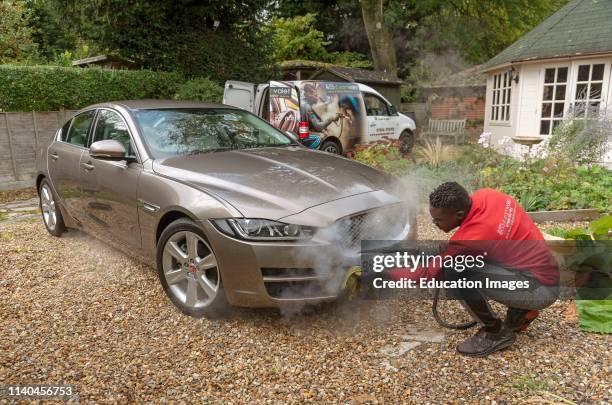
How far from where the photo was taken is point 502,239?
258 cm

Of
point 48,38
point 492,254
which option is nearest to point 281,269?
point 492,254

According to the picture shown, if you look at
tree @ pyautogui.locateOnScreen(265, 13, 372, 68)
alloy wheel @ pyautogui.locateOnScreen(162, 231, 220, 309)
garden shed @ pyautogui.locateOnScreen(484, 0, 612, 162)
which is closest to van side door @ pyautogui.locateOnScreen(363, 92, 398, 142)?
garden shed @ pyautogui.locateOnScreen(484, 0, 612, 162)

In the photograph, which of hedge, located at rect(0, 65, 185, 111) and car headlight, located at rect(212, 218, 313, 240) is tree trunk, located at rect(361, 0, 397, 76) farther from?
car headlight, located at rect(212, 218, 313, 240)

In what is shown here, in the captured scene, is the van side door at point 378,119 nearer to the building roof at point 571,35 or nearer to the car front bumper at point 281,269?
the building roof at point 571,35

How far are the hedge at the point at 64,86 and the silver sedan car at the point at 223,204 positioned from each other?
17.4 ft

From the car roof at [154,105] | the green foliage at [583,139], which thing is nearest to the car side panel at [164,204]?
the car roof at [154,105]

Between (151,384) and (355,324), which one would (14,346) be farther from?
(355,324)

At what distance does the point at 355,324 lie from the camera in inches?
128

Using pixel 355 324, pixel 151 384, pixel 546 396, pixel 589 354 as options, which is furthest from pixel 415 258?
pixel 151 384

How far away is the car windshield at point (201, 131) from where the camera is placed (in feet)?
13.1

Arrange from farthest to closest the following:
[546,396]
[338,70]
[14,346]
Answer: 1. [338,70]
2. [14,346]
3. [546,396]

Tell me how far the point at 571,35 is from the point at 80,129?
1160 centimetres

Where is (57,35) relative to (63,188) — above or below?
above

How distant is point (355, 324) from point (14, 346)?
2256 mm
